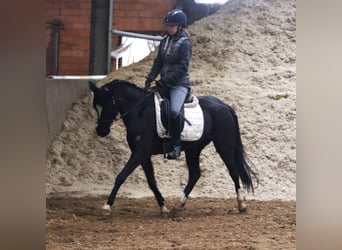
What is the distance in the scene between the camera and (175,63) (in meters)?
3.72

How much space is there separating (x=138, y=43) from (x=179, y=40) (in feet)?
0.71

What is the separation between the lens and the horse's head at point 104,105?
12.2 ft

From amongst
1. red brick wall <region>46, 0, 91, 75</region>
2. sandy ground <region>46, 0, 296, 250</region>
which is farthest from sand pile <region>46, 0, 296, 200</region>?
red brick wall <region>46, 0, 91, 75</region>

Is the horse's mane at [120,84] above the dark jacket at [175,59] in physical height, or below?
below

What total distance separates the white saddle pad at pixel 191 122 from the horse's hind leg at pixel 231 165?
117 mm

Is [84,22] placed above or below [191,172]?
above

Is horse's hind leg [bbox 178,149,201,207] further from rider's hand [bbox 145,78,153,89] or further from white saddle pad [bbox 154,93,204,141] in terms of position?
rider's hand [bbox 145,78,153,89]

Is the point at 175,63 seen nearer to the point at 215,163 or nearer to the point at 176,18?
the point at 176,18

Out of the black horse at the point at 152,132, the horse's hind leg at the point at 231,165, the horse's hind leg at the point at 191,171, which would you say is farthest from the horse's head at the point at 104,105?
the horse's hind leg at the point at 231,165

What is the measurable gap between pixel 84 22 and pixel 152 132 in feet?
2.06

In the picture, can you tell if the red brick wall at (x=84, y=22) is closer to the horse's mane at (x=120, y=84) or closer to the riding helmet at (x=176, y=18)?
the riding helmet at (x=176, y=18)

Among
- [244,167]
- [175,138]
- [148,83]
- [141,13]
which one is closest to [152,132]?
[175,138]
